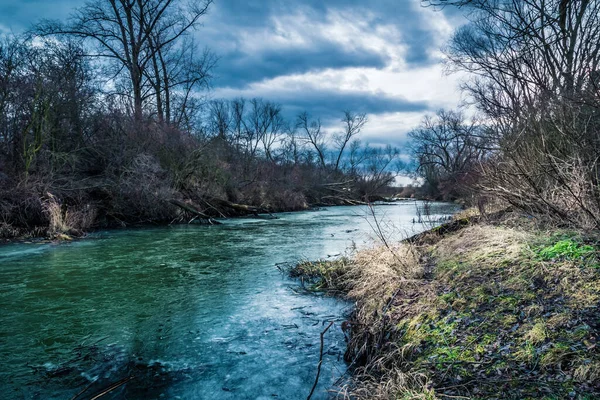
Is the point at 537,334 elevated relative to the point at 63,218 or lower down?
lower down

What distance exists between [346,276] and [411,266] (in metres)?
1.36

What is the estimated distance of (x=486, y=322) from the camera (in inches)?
134

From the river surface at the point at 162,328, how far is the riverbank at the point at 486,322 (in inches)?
22.2

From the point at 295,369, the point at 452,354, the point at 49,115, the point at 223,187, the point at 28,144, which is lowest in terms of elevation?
the point at 295,369

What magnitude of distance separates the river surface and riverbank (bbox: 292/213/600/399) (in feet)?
1.85

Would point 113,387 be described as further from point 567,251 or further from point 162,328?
point 567,251

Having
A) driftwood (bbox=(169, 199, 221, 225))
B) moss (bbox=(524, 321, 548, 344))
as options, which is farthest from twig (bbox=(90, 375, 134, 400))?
driftwood (bbox=(169, 199, 221, 225))

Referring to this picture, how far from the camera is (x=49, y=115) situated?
47.6ft

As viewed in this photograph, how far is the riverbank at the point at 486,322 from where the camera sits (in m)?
2.55

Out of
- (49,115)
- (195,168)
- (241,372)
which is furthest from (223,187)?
(241,372)

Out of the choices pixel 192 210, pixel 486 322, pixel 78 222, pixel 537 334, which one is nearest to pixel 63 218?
pixel 78 222

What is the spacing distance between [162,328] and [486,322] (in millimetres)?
3870

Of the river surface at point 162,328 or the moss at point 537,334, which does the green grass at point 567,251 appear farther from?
the river surface at point 162,328

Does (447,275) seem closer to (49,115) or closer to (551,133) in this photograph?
(551,133)
